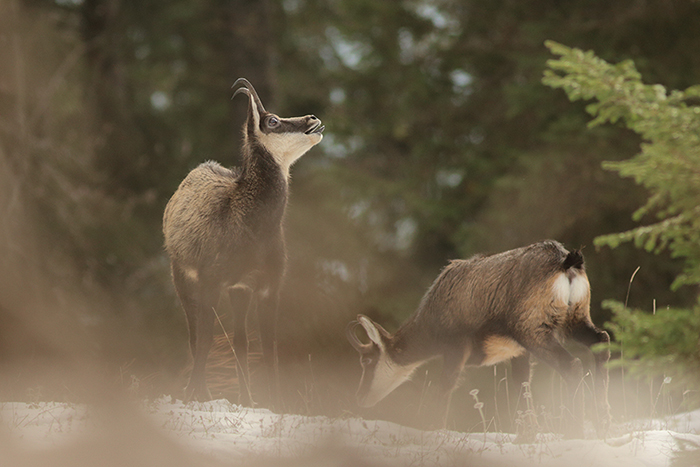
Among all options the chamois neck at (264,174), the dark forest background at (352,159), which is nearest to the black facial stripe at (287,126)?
the chamois neck at (264,174)

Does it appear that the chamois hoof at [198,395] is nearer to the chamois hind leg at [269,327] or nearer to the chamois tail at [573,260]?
the chamois hind leg at [269,327]

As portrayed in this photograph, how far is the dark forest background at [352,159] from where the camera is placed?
11.8 m

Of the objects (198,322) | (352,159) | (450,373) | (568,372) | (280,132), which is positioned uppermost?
(280,132)

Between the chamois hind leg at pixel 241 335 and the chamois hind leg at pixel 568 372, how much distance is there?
2064 millimetres

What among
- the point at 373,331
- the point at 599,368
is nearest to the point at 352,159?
the point at 373,331

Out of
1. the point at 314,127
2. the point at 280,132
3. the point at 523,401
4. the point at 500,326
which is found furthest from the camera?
the point at 523,401

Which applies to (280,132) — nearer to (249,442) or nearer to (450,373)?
(249,442)

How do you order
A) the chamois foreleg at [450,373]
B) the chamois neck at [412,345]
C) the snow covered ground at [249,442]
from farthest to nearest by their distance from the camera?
1. the chamois neck at [412,345]
2. the chamois foreleg at [450,373]
3. the snow covered ground at [249,442]

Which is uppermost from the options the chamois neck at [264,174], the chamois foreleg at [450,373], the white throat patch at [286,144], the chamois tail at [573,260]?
the white throat patch at [286,144]

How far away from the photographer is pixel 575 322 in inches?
213

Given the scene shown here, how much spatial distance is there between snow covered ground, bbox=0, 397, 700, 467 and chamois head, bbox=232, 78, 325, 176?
70.7 inches

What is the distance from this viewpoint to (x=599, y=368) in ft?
17.3

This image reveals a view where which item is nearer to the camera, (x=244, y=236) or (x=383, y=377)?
(x=244, y=236)

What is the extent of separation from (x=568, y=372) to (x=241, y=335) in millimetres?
2368
